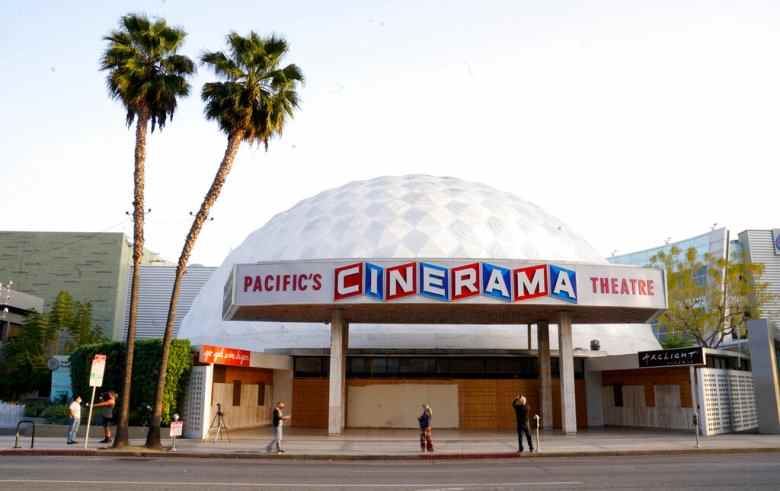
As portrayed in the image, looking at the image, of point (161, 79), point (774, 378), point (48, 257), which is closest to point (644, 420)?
point (774, 378)

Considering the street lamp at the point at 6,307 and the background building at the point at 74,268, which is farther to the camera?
the background building at the point at 74,268

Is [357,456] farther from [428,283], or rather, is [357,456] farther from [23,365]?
[23,365]

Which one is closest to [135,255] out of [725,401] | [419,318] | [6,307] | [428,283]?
[428,283]

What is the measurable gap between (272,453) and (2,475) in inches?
291

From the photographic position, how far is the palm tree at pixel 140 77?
21562mm

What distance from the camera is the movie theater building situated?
24594 mm

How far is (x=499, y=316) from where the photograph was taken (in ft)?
94.3

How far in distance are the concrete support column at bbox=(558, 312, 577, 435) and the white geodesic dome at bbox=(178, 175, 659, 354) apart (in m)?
6.12

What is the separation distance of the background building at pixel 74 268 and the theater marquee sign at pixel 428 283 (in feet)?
186

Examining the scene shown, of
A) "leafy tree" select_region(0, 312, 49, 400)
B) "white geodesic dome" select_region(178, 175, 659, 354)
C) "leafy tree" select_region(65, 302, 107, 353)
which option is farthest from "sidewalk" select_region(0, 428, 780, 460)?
"leafy tree" select_region(65, 302, 107, 353)

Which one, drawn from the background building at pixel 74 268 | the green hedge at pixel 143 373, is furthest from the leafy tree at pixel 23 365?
the green hedge at pixel 143 373

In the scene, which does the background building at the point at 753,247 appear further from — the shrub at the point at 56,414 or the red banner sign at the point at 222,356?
the shrub at the point at 56,414

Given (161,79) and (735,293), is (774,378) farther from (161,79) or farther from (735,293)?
(161,79)

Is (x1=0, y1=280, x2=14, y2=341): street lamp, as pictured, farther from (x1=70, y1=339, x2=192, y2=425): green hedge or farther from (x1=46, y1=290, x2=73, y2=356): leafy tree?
(x1=70, y1=339, x2=192, y2=425): green hedge
